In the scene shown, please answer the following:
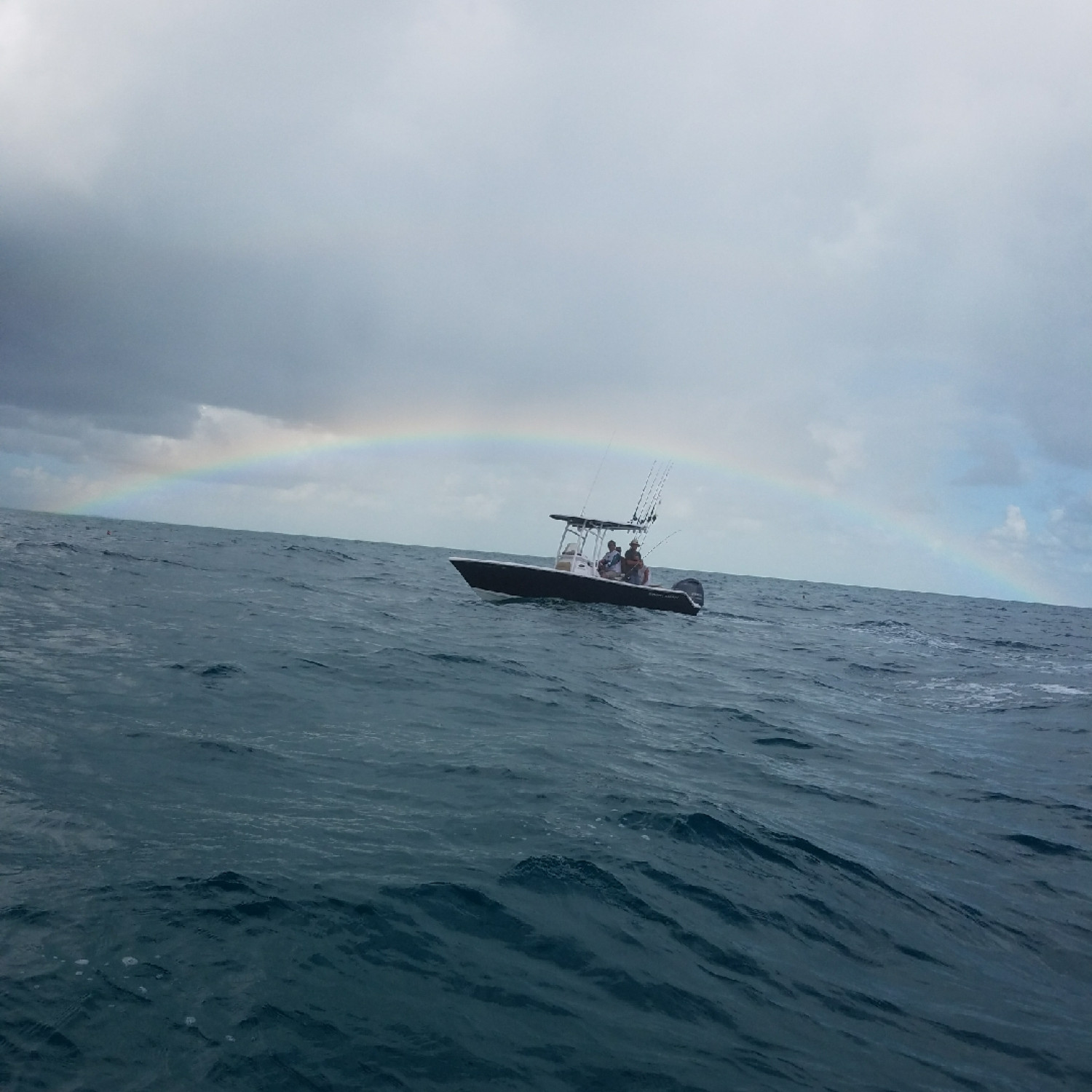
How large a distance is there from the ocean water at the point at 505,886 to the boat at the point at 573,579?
1155 centimetres

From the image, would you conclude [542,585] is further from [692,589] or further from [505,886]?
[505,886]

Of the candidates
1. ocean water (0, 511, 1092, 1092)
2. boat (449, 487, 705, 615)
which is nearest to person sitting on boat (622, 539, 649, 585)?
boat (449, 487, 705, 615)

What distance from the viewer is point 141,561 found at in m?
32.8

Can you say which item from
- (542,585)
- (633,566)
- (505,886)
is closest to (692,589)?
(633,566)

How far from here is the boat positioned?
25906mm

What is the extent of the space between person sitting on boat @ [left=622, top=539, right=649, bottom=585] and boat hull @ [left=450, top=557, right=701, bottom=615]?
89cm

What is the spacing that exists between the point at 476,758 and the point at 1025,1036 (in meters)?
5.98

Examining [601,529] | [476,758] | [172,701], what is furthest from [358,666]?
[601,529]

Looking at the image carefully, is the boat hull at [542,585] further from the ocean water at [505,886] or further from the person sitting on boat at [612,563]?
the ocean water at [505,886]

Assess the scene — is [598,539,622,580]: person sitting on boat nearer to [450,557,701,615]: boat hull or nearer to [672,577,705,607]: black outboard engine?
[450,557,701,615]: boat hull

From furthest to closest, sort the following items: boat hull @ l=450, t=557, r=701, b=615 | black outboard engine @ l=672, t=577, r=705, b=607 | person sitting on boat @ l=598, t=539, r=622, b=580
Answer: black outboard engine @ l=672, t=577, r=705, b=607, person sitting on boat @ l=598, t=539, r=622, b=580, boat hull @ l=450, t=557, r=701, b=615

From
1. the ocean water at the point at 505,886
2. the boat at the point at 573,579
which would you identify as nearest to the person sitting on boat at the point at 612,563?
the boat at the point at 573,579

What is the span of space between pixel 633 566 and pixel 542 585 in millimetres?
4293

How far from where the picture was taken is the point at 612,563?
28.7 m
